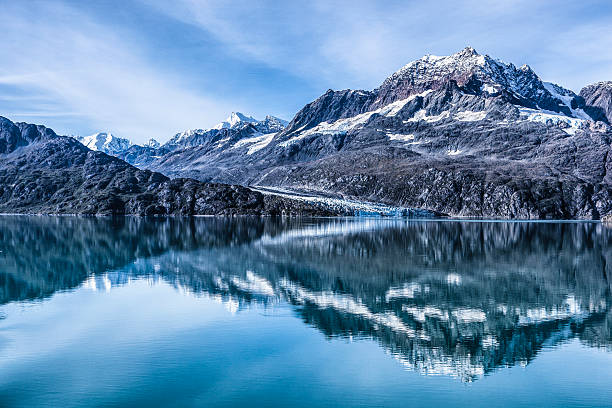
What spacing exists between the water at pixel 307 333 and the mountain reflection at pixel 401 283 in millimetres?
263

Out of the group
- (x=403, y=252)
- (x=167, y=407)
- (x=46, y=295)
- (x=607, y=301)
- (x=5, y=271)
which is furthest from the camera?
(x=403, y=252)

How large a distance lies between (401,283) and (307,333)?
82.3 feet

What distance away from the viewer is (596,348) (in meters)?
36.5

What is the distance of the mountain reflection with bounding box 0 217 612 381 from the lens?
38.5 meters

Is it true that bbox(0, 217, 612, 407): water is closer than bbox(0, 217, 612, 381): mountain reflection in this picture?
Yes

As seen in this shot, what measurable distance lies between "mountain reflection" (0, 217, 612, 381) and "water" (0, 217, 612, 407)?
263 mm

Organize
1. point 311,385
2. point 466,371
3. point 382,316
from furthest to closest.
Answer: point 382,316 < point 466,371 < point 311,385

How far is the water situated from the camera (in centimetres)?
2795

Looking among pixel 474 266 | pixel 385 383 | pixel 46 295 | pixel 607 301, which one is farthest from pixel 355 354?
pixel 474 266

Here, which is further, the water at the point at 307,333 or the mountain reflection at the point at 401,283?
the mountain reflection at the point at 401,283

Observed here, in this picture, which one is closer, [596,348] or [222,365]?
[222,365]

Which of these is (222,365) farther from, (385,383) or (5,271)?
(5,271)

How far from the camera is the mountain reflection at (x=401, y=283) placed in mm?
38469

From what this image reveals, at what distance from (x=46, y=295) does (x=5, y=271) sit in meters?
21.8
